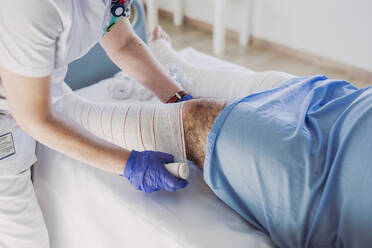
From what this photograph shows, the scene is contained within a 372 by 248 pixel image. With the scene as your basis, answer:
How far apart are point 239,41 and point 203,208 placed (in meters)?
2.44

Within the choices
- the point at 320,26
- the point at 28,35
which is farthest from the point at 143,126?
the point at 320,26

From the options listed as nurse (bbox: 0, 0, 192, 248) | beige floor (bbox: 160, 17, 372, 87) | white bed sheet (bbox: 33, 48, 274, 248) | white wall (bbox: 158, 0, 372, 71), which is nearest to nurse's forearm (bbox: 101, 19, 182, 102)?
nurse (bbox: 0, 0, 192, 248)

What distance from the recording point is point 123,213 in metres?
1.05

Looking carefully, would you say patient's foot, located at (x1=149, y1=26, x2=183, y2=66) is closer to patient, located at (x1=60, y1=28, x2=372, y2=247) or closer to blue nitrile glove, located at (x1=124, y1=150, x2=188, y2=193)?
patient, located at (x1=60, y1=28, x2=372, y2=247)

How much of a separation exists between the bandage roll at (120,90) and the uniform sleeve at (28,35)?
2.24ft

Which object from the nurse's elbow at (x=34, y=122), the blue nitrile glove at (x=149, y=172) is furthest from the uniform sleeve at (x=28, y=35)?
the blue nitrile glove at (x=149, y=172)

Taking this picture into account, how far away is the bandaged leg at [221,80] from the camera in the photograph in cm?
127

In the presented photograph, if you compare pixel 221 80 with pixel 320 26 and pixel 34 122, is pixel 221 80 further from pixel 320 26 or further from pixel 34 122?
A: pixel 320 26

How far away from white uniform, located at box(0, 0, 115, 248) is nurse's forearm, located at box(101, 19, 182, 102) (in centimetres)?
22

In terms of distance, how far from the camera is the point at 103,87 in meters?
1.62

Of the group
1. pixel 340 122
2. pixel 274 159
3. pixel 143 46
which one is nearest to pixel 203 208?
pixel 274 159

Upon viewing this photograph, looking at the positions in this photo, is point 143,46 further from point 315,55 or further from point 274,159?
point 315,55

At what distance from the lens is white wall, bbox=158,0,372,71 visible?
257 cm

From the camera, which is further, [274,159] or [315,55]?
[315,55]
